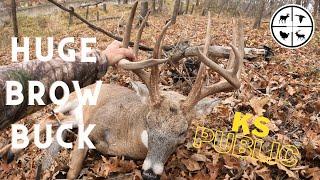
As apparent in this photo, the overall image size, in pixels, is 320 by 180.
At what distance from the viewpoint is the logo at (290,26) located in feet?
36.6

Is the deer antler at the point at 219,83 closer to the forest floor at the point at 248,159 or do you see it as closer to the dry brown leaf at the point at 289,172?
the forest floor at the point at 248,159

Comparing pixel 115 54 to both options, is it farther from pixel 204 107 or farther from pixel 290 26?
pixel 290 26

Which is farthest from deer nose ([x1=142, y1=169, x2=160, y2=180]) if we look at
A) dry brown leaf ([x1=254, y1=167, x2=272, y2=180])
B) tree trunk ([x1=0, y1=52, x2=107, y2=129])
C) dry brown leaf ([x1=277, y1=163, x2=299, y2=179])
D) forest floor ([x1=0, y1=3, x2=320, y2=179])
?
dry brown leaf ([x1=277, y1=163, x2=299, y2=179])

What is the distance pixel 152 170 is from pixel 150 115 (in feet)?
2.31

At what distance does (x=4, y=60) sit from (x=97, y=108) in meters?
12.3

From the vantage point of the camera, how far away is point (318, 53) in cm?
1234

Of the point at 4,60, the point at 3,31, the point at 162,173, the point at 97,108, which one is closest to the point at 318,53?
the point at 97,108

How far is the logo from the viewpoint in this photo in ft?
36.6

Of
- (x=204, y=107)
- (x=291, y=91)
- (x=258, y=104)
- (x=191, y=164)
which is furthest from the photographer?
(x=291, y=91)

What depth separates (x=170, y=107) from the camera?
4.64 m

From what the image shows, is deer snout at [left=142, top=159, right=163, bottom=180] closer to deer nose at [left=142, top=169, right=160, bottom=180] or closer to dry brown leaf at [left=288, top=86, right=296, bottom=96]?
deer nose at [left=142, top=169, right=160, bottom=180]

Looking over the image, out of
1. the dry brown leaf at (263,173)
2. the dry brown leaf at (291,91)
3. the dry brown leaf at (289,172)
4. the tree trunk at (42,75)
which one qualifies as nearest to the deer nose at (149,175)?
the dry brown leaf at (263,173)

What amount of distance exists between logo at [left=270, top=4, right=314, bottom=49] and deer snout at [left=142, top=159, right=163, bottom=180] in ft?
24.7

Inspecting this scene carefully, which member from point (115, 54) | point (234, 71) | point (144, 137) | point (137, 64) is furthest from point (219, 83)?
point (115, 54)
